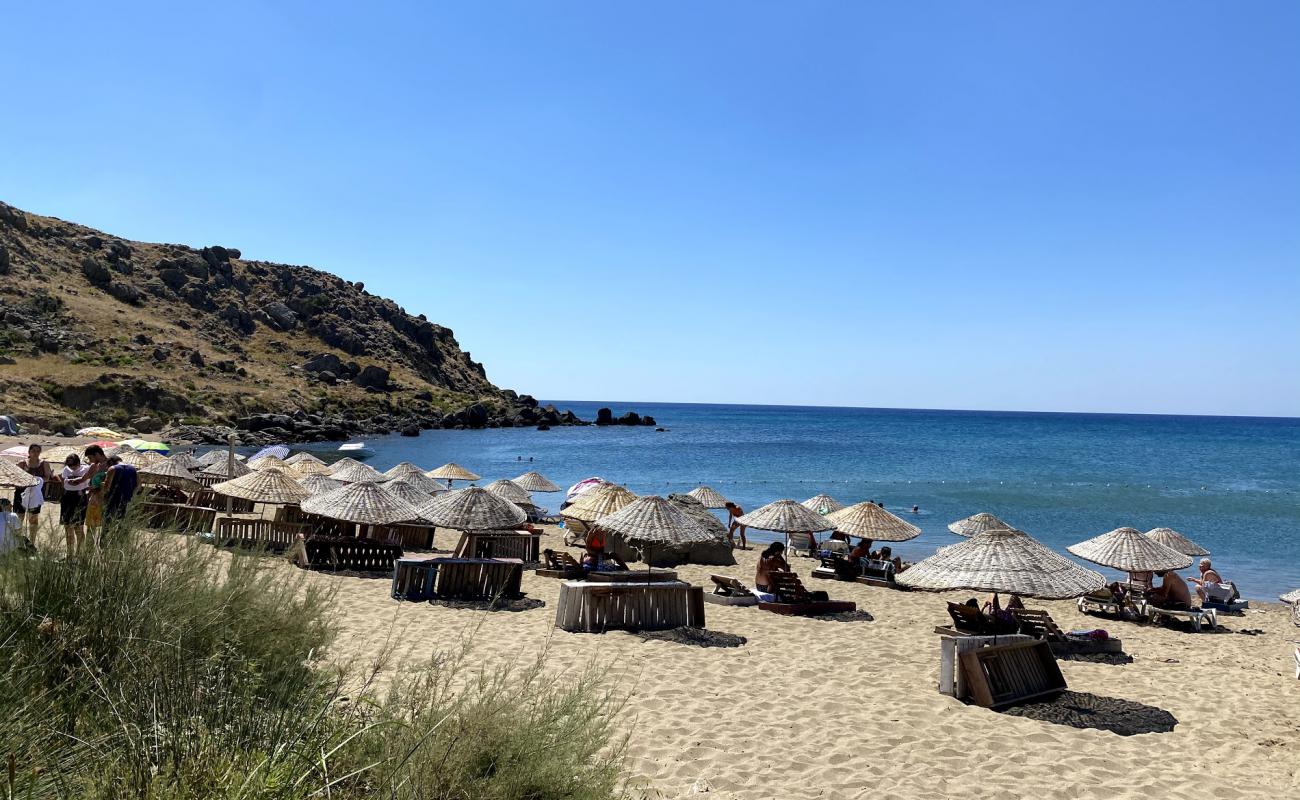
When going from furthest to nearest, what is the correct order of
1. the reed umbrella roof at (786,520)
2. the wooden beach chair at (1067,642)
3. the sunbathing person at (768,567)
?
the reed umbrella roof at (786,520), the sunbathing person at (768,567), the wooden beach chair at (1067,642)

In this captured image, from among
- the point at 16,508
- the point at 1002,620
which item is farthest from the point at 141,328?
the point at 1002,620

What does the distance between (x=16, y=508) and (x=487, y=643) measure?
7.63 meters

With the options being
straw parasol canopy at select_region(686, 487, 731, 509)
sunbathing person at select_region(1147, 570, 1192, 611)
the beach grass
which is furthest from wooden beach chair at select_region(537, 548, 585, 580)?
sunbathing person at select_region(1147, 570, 1192, 611)

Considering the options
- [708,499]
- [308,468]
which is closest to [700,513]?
[708,499]

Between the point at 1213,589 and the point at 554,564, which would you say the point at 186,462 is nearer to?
the point at 554,564

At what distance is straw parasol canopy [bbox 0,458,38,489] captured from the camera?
12500mm

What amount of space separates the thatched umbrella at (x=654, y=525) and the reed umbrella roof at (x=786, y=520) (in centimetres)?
527

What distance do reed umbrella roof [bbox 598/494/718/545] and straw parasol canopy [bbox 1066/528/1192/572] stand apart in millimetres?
6891

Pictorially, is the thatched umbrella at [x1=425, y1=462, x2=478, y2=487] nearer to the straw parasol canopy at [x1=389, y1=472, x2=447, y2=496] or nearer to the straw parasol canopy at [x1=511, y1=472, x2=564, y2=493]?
the straw parasol canopy at [x1=511, y1=472, x2=564, y2=493]

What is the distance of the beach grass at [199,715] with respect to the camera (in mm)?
2885

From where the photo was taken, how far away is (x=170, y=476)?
778 inches

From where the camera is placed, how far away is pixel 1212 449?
8425 centimetres

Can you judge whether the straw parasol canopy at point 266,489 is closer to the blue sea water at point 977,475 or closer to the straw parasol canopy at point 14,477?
the straw parasol canopy at point 14,477

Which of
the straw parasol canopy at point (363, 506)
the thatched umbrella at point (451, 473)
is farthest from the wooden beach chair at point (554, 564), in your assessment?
the thatched umbrella at point (451, 473)
